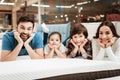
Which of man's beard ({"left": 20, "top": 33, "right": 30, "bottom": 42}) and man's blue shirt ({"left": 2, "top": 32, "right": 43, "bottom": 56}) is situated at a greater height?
man's beard ({"left": 20, "top": 33, "right": 30, "bottom": 42})

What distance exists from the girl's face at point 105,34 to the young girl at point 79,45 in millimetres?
184

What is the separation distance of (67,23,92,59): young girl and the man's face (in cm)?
35

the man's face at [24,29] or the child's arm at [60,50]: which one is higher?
the man's face at [24,29]

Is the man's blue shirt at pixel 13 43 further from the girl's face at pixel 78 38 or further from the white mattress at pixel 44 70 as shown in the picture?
the white mattress at pixel 44 70

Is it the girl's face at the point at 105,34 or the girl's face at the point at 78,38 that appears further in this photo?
the girl's face at the point at 78,38

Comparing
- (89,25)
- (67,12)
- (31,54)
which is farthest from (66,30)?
(67,12)

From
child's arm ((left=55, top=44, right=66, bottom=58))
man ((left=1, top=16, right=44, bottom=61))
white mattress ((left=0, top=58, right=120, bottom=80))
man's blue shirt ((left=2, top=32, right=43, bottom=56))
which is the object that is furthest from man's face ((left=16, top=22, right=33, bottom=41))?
white mattress ((left=0, top=58, right=120, bottom=80))

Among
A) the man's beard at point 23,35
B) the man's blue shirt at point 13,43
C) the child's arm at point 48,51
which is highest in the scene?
the man's beard at point 23,35

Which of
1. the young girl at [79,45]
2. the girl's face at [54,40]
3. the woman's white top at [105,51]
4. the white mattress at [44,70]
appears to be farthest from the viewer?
the girl's face at [54,40]

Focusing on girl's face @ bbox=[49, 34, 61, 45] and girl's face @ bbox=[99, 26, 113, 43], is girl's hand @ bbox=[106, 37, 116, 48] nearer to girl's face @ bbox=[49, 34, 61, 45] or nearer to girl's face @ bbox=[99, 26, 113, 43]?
girl's face @ bbox=[99, 26, 113, 43]

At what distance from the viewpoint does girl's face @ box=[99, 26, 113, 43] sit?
1525 millimetres

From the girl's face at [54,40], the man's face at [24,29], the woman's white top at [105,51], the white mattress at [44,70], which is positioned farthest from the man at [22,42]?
the white mattress at [44,70]

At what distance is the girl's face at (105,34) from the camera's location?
1525mm

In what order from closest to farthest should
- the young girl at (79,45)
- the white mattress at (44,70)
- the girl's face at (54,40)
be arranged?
the white mattress at (44,70) < the young girl at (79,45) < the girl's face at (54,40)
